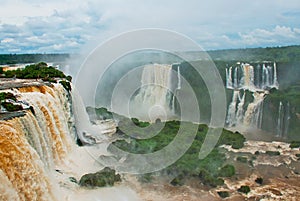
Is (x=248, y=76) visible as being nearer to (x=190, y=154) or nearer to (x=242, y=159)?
(x=242, y=159)

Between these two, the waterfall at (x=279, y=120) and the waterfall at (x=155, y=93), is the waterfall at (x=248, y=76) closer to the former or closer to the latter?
the waterfall at (x=155, y=93)

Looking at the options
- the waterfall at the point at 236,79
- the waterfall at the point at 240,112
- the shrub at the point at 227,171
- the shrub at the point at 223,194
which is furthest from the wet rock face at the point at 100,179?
the waterfall at the point at 236,79

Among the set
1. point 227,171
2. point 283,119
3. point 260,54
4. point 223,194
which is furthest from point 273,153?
point 260,54

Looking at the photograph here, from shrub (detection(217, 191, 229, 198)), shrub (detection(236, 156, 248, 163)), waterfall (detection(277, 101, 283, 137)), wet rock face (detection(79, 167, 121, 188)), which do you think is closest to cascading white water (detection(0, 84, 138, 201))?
wet rock face (detection(79, 167, 121, 188))

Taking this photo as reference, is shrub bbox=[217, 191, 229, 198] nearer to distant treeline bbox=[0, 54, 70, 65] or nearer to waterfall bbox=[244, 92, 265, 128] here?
waterfall bbox=[244, 92, 265, 128]

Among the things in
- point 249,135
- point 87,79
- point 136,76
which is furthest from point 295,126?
point 87,79

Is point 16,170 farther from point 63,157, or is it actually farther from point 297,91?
point 297,91
